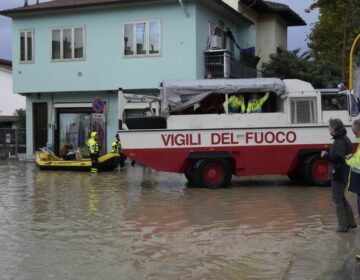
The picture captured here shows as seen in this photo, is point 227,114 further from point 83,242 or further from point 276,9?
point 276,9

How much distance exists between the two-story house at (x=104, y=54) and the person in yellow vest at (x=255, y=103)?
905 centimetres

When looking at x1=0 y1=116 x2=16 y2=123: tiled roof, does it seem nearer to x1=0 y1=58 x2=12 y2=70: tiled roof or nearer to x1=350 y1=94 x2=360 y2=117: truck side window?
x1=0 y1=58 x2=12 y2=70: tiled roof

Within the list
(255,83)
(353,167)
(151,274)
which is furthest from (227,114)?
(151,274)

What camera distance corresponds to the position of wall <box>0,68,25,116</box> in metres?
46.1

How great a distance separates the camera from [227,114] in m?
15.1

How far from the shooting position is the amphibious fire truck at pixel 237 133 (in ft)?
49.3

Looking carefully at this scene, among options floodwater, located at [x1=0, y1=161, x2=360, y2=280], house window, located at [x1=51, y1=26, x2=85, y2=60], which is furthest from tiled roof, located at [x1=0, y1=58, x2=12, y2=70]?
floodwater, located at [x1=0, y1=161, x2=360, y2=280]

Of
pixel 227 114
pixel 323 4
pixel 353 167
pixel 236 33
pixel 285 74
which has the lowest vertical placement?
pixel 353 167

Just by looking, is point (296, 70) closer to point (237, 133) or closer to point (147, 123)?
point (237, 133)

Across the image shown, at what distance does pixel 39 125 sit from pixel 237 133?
Answer: 629 inches

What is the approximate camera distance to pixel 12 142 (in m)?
30.6

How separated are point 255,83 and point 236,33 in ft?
48.9

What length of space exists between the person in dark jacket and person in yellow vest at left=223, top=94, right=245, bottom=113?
20.4ft

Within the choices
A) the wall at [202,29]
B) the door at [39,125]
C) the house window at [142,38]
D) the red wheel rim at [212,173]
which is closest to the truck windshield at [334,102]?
the red wheel rim at [212,173]
